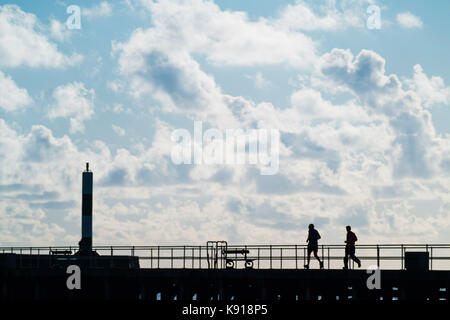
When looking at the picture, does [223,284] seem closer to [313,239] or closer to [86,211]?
[313,239]

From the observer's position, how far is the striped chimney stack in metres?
62.8

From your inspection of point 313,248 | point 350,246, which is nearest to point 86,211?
point 313,248

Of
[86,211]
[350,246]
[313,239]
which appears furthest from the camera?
[86,211]

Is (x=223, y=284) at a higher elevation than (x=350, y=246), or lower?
lower

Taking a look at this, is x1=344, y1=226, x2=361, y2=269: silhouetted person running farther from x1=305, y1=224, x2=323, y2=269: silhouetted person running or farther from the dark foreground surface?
x1=305, y1=224, x2=323, y2=269: silhouetted person running

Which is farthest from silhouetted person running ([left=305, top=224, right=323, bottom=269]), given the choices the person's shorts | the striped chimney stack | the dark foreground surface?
the striped chimney stack

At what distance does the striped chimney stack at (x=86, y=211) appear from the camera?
62.8m

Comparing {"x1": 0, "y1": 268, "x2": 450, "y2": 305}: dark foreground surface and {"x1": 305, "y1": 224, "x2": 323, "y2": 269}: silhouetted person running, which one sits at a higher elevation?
{"x1": 305, "y1": 224, "x2": 323, "y2": 269}: silhouetted person running

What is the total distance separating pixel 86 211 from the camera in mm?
63125
